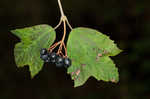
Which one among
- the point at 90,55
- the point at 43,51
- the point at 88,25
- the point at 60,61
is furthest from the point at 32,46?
the point at 88,25

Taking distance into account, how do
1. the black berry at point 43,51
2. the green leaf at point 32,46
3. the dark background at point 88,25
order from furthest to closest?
the dark background at point 88,25 < the green leaf at point 32,46 < the black berry at point 43,51

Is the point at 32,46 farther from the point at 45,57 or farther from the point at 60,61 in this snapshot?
the point at 60,61

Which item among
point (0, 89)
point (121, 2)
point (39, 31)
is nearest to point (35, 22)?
point (0, 89)

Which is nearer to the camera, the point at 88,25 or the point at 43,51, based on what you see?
the point at 43,51

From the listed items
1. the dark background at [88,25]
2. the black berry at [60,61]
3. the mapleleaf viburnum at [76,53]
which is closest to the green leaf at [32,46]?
the mapleleaf viburnum at [76,53]

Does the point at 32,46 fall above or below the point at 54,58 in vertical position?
above

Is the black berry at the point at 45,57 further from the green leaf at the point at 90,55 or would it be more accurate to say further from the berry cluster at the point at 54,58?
the green leaf at the point at 90,55
